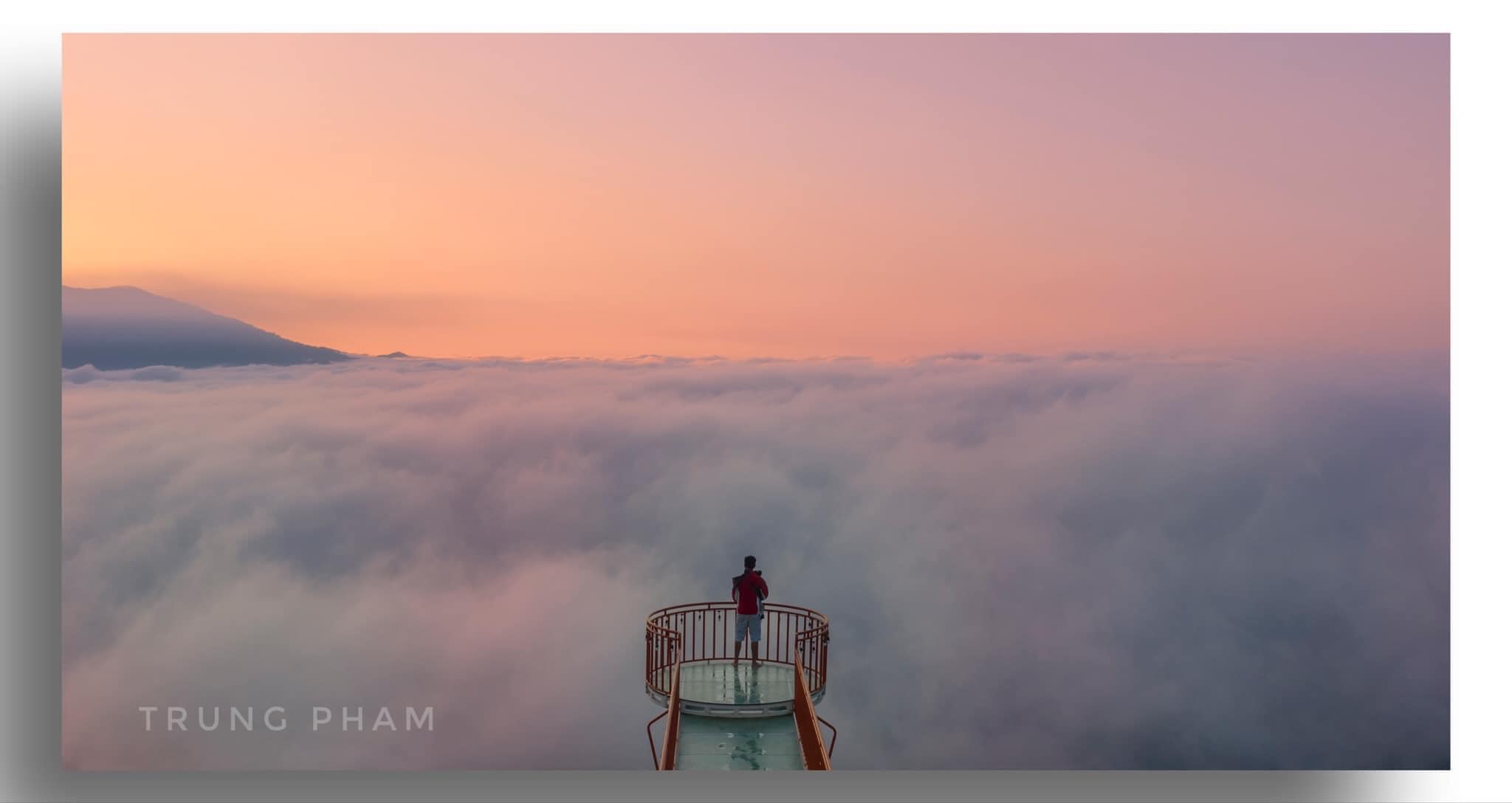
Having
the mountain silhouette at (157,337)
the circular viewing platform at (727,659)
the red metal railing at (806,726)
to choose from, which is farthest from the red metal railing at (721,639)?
the mountain silhouette at (157,337)

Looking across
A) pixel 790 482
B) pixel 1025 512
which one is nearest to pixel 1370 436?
pixel 1025 512

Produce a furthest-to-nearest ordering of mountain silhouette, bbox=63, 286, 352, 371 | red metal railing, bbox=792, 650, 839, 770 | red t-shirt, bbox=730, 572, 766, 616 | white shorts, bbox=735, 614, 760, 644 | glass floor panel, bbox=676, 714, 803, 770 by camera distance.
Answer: white shorts, bbox=735, 614, 760, 644
red t-shirt, bbox=730, 572, 766, 616
glass floor panel, bbox=676, 714, 803, 770
red metal railing, bbox=792, 650, 839, 770
mountain silhouette, bbox=63, 286, 352, 371

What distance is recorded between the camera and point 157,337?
32.2 feet

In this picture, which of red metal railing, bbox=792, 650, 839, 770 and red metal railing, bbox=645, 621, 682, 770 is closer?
red metal railing, bbox=792, 650, 839, 770

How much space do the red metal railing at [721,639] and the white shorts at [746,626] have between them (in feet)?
0.51

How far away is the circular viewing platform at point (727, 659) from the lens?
10914 mm

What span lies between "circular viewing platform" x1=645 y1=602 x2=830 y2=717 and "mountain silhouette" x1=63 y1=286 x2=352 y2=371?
→ 412cm

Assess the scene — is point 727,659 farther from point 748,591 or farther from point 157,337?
point 157,337

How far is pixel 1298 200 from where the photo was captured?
32.0ft

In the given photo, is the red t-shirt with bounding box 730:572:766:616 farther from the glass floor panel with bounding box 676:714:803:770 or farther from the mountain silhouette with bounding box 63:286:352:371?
the mountain silhouette with bounding box 63:286:352:371

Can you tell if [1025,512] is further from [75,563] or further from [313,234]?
[75,563]

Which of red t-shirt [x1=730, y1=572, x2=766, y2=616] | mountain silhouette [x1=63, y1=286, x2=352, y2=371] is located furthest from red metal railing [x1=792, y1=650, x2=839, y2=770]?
mountain silhouette [x1=63, y1=286, x2=352, y2=371]

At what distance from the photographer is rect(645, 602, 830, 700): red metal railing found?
36.4 ft

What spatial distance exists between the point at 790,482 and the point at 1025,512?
2.21m
